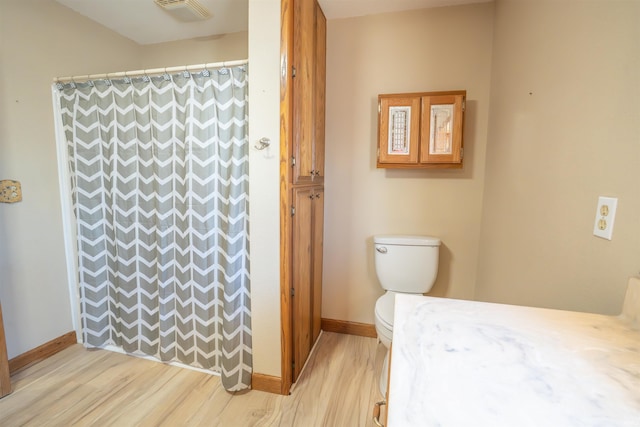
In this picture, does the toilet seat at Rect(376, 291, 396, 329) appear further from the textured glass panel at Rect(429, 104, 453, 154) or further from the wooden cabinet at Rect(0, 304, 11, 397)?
the wooden cabinet at Rect(0, 304, 11, 397)

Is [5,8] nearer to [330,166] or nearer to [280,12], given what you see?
[280,12]

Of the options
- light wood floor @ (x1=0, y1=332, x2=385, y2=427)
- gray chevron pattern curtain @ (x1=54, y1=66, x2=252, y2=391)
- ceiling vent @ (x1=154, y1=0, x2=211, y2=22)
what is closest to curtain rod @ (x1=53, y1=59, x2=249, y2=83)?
gray chevron pattern curtain @ (x1=54, y1=66, x2=252, y2=391)

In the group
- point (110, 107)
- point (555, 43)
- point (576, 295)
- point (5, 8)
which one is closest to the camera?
point (576, 295)

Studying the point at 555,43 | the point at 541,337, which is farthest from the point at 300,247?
the point at 555,43

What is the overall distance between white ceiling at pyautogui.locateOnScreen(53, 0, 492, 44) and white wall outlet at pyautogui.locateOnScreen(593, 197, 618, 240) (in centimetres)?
165

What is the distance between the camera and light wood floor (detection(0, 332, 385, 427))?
1.37 metres

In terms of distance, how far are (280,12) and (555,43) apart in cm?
116

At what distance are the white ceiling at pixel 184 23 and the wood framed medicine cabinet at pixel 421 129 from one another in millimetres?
597

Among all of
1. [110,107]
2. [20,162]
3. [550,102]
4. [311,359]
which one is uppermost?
[110,107]

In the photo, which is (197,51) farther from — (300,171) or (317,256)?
(317,256)

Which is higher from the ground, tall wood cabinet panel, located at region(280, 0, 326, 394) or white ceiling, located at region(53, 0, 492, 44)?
white ceiling, located at region(53, 0, 492, 44)

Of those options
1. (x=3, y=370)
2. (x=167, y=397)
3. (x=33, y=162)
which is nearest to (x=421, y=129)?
(x=167, y=397)

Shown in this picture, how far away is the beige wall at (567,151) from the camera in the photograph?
72 cm

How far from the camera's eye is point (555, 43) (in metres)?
1.02
